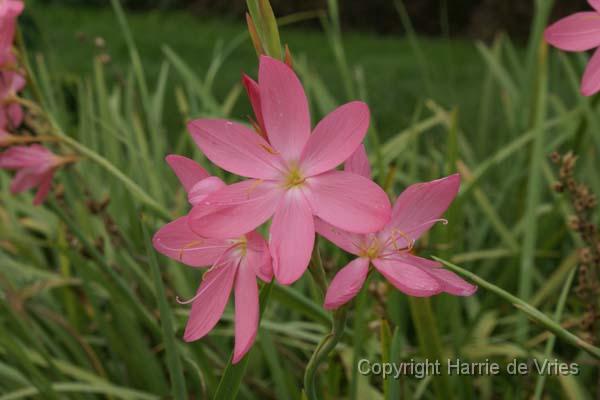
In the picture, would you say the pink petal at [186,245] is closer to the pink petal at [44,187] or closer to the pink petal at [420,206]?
the pink petal at [420,206]

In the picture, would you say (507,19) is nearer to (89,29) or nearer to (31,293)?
(89,29)

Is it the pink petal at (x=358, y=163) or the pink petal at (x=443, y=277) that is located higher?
the pink petal at (x=358, y=163)

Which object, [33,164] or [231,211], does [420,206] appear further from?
[33,164]

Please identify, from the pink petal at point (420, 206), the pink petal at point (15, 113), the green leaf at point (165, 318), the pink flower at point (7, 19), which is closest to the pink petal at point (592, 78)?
the pink petal at point (420, 206)

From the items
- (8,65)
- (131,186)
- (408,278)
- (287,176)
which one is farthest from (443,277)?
(8,65)

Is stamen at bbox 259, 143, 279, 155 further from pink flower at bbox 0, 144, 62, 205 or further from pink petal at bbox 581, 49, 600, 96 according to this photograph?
pink flower at bbox 0, 144, 62, 205

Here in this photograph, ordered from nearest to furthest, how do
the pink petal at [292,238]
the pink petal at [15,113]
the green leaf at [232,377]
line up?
the pink petal at [292,238] < the green leaf at [232,377] < the pink petal at [15,113]

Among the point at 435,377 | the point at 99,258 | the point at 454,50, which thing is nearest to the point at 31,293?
the point at 99,258

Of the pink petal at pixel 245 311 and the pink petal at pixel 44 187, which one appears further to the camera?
the pink petal at pixel 44 187

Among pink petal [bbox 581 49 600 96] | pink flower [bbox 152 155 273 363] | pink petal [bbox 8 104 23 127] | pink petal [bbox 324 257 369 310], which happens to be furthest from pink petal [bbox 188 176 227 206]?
pink petal [bbox 8 104 23 127]
